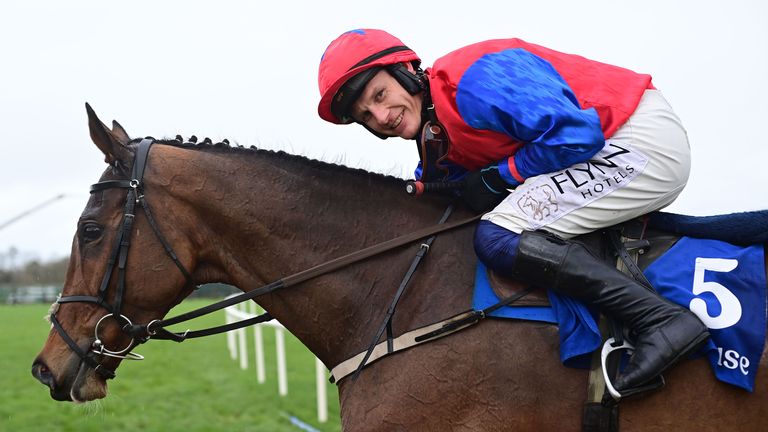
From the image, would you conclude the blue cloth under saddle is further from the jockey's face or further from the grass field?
the grass field

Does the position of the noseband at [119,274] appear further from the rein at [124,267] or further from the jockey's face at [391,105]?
the jockey's face at [391,105]

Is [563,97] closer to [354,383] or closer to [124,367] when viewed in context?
[354,383]

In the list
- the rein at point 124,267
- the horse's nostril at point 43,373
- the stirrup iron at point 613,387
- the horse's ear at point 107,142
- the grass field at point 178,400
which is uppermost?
the horse's ear at point 107,142

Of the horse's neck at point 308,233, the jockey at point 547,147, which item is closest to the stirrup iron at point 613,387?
the jockey at point 547,147

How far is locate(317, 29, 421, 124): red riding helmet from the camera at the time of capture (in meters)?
3.01

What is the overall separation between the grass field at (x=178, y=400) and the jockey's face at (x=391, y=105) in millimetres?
3910

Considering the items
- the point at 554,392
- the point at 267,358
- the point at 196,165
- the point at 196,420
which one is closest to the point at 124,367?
the point at 267,358

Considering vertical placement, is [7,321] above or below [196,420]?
below

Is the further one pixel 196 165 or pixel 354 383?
pixel 196 165

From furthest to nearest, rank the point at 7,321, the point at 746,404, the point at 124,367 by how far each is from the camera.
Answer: the point at 7,321 → the point at 124,367 → the point at 746,404

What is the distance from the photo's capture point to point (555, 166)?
2680mm

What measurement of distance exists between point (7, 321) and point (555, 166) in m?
24.9

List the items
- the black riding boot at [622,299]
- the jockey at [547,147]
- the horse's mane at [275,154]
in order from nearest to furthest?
the black riding boot at [622,299], the jockey at [547,147], the horse's mane at [275,154]

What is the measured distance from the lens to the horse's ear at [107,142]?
302 cm
